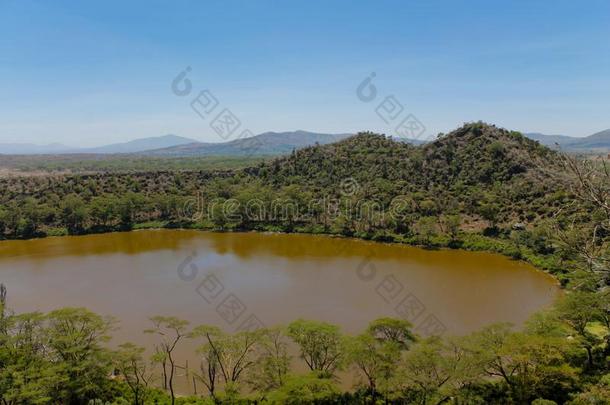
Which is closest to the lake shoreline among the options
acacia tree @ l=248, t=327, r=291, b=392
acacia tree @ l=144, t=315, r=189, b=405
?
acacia tree @ l=248, t=327, r=291, b=392

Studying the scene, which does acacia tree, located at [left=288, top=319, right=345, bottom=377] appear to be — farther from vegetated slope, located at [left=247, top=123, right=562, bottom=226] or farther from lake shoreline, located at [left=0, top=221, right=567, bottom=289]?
vegetated slope, located at [left=247, top=123, right=562, bottom=226]

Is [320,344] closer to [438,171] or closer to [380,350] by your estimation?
[380,350]

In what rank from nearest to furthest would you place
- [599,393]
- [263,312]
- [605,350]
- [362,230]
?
[599,393] → [605,350] → [263,312] → [362,230]

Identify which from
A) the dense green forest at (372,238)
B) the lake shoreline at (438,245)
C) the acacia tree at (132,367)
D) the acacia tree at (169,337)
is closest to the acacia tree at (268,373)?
the dense green forest at (372,238)

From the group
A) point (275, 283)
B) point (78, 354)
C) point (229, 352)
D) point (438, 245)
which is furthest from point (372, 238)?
point (78, 354)

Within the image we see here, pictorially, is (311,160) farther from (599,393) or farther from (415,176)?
(599,393)

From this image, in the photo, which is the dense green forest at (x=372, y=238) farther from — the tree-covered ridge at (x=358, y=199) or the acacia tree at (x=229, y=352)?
the tree-covered ridge at (x=358, y=199)

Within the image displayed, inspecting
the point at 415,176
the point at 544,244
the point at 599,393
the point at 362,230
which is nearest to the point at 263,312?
the point at 599,393
